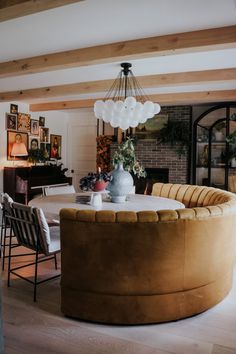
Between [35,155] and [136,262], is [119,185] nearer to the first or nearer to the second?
[136,262]

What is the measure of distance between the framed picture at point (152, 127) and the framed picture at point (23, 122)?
7.77 ft

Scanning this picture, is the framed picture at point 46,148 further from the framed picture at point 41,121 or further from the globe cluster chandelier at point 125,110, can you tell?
the globe cluster chandelier at point 125,110

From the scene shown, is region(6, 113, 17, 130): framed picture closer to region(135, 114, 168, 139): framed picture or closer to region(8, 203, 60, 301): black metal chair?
region(135, 114, 168, 139): framed picture

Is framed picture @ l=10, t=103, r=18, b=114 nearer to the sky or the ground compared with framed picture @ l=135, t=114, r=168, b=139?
nearer to the sky

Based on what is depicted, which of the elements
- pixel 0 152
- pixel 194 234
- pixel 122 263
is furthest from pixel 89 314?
pixel 0 152

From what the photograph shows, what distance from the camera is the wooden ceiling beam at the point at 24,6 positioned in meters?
2.01

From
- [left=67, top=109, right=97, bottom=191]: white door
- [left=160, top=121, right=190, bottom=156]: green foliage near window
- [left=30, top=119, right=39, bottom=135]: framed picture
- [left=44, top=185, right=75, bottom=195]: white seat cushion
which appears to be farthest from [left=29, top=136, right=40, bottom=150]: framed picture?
[left=44, top=185, right=75, bottom=195]: white seat cushion

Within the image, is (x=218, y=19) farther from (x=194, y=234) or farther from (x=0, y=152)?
(x=0, y=152)

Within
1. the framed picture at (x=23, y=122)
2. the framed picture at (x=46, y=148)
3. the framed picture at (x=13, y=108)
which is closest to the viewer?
the framed picture at (x=13, y=108)

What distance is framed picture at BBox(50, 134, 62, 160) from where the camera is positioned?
24.9 ft

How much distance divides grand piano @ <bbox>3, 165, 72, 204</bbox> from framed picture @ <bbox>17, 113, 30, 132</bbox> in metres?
0.88

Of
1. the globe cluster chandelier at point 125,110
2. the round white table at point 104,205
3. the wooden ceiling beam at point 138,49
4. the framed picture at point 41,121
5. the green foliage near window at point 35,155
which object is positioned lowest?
the round white table at point 104,205

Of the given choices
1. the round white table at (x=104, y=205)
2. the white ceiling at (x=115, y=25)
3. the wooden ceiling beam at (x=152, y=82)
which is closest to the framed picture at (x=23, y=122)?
the wooden ceiling beam at (x=152, y=82)

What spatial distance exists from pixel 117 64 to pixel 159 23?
1215 mm
